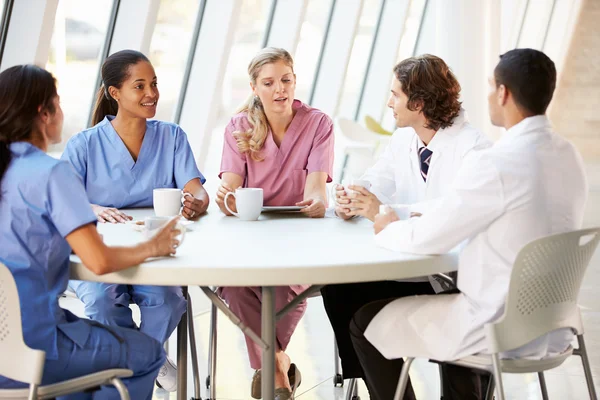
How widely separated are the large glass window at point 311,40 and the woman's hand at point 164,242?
6560 mm

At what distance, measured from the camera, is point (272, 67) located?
2.88m

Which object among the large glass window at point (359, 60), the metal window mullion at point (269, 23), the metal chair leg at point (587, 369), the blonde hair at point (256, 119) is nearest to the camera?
the metal chair leg at point (587, 369)

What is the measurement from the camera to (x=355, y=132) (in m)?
8.42

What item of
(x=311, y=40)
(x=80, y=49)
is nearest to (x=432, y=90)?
(x=80, y=49)

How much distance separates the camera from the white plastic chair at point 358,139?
8.34 metres

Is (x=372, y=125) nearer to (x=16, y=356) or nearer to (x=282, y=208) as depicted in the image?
(x=282, y=208)

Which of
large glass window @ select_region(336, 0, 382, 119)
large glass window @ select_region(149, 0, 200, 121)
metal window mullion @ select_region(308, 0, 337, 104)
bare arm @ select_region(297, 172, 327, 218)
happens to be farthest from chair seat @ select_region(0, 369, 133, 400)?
large glass window @ select_region(336, 0, 382, 119)

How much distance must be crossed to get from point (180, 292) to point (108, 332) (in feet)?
2.41

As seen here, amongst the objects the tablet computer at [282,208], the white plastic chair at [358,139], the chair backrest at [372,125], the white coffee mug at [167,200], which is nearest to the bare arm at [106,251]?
the white coffee mug at [167,200]

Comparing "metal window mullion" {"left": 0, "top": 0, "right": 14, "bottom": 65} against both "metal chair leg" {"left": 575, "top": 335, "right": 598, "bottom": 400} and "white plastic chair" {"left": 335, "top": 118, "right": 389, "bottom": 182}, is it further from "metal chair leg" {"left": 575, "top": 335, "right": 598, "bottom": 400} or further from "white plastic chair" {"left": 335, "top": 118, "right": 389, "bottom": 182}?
"white plastic chair" {"left": 335, "top": 118, "right": 389, "bottom": 182}

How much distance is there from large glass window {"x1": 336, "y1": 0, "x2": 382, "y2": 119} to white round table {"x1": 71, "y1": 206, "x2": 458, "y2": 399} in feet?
24.9

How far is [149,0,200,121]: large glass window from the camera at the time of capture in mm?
5441

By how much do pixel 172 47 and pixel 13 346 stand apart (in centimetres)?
433

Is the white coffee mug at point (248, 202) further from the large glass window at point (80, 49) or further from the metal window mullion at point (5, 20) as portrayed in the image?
the large glass window at point (80, 49)
